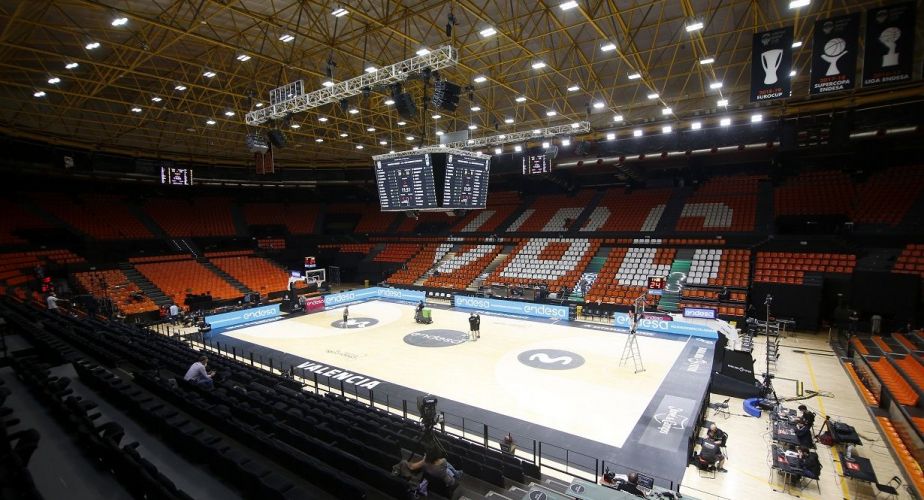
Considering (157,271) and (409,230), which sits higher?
(409,230)

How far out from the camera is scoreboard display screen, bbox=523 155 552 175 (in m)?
24.6

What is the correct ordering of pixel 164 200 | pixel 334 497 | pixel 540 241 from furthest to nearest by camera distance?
pixel 164 200
pixel 540 241
pixel 334 497

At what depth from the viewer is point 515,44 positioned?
1391 cm

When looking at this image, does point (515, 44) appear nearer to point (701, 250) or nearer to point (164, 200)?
point (701, 250)

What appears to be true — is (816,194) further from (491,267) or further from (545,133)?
(491,267)

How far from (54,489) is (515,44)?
14.6 m

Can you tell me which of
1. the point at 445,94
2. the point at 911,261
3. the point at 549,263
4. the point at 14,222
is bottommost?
the point at 549,263

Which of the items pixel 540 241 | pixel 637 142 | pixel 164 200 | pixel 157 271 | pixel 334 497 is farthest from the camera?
pixel 164 200

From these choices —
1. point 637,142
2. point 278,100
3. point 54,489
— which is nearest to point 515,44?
point 278,100

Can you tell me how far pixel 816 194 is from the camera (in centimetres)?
2398

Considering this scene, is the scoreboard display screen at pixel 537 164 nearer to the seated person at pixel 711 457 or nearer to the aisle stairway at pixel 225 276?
the seated person at pixel 711 457

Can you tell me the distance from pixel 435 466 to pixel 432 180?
12.3 m

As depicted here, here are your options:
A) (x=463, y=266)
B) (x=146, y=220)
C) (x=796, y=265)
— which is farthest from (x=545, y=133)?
(x=146, y=220)

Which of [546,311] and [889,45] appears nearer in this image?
[889,45]
